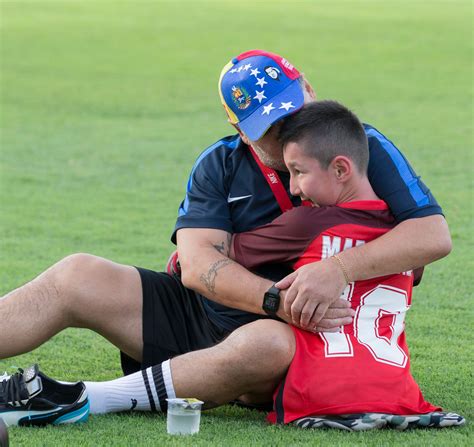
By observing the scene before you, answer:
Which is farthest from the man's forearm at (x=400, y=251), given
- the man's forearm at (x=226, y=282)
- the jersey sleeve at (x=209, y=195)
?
the jersey sleeve at (x=209, y=195)

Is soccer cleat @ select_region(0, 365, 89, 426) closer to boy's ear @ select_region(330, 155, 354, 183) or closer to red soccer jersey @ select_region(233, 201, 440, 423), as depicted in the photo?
red soccer jersey @ select_region(233, 201, 440, 423)

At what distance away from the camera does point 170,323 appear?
4855mm

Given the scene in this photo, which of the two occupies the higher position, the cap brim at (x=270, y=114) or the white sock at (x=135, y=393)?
the cap brim at (x=270, y=114)

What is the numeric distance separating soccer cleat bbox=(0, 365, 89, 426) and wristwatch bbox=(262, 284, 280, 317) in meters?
0.77

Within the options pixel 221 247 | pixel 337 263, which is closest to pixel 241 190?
pixel 221 247

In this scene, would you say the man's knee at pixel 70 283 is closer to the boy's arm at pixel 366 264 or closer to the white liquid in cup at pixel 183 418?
the white liquid in cup at pixel 183 418

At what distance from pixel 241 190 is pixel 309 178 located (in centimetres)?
44

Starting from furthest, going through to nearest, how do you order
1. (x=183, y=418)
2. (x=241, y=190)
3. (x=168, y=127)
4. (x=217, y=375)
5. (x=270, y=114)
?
(x=168, y=127)
(x=241, y=190)
(x=270, y=114)
(x=217, y=375)
(x=183, y=418)

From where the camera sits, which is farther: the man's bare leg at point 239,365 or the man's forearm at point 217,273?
the man's forearm at point 217,273

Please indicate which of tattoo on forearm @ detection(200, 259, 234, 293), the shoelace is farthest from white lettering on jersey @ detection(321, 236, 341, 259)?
the shoelace

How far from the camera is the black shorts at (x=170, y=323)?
4793mm

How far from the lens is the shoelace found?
430 cm

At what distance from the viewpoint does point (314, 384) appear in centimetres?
431

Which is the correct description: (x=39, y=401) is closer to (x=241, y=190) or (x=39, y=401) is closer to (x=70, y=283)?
(x=70, y=283)
